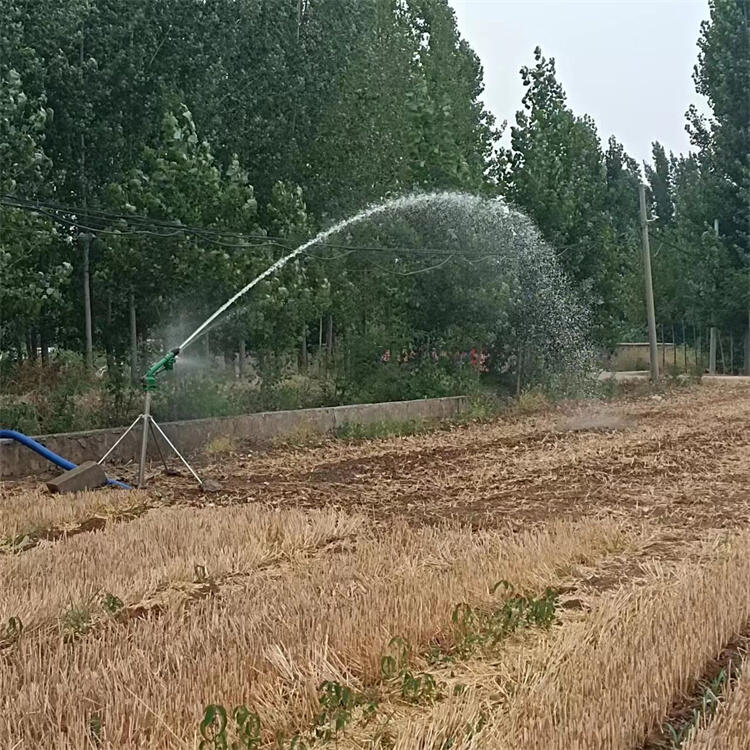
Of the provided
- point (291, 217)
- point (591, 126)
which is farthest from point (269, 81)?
point (591, 126)

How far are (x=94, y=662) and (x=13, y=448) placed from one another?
6809mm

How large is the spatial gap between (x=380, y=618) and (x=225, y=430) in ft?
27.0

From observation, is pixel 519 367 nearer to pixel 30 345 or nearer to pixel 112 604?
pixel 30 345

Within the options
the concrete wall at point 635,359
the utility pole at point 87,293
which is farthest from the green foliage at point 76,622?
the concrete wall at point 635,359

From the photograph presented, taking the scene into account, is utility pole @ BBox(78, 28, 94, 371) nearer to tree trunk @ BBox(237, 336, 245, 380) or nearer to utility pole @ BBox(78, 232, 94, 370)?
utility pole @ BBox(78, 232, 94, 370)

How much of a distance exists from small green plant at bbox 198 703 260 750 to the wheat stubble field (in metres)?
0.01

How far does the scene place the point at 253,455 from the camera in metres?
11.5

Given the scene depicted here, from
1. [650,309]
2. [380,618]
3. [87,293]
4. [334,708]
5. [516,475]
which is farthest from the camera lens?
[650,309]

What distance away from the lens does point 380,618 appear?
14.0 feet

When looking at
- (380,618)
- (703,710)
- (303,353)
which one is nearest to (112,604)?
(380,618)

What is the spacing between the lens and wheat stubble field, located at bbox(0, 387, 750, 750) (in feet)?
10.6

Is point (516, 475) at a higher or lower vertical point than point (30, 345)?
lower

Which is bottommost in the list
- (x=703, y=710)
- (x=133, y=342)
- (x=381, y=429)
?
(x=703, y=710)

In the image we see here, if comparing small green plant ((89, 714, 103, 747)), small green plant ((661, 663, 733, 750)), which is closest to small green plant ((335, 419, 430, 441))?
small green plant ((661, 663, 733, 750))
